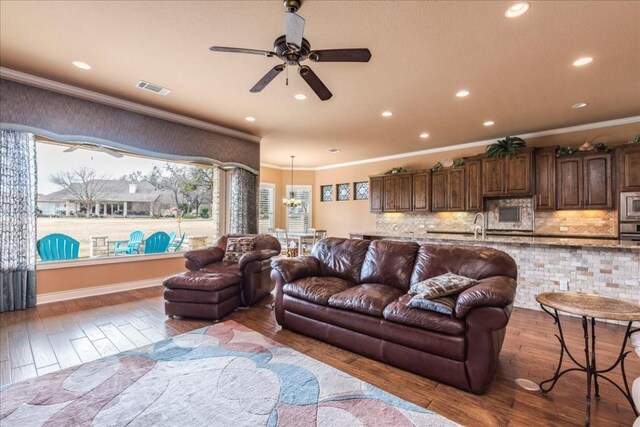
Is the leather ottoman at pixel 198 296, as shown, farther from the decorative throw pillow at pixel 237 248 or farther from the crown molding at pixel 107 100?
the crown molding at pixel 107 100

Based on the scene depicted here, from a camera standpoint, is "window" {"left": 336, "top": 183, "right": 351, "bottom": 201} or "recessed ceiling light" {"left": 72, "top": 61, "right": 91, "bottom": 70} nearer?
"recessed ceiling light" {"left": 72, "top": 61, "right": 91, "bottom": 70}

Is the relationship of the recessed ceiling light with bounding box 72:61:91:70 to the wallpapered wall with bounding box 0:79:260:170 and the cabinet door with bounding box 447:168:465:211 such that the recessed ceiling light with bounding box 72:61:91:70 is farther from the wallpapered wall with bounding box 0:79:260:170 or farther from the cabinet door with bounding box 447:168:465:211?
the cabinet door with bounding box 447:168:465:211

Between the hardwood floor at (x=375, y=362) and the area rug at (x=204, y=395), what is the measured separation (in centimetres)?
20

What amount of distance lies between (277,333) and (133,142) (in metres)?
3.66

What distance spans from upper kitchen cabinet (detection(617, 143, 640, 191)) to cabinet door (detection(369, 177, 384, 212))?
4.42 meters

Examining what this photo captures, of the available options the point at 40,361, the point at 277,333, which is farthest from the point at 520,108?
the point at 40,361

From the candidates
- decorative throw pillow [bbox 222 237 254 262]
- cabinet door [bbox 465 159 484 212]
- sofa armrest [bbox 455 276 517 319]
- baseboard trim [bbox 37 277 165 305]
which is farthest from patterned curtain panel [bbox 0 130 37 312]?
cabinet door [bbox 465 159 484 212]

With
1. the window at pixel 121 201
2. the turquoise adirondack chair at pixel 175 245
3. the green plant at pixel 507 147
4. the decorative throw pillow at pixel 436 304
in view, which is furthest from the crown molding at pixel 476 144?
the decorative throw pillow at pixel 436 304

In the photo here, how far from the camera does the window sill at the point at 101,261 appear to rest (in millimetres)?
4103

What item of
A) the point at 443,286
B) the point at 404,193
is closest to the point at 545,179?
the point at 404,193

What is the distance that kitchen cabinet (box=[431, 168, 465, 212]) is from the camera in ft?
20.9

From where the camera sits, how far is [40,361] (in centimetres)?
248

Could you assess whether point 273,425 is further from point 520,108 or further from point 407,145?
point 407,145

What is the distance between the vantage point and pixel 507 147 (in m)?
5.67
